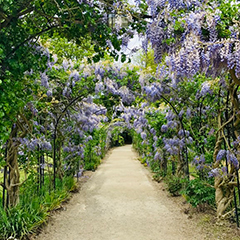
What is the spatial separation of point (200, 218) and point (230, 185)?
0.77 meters

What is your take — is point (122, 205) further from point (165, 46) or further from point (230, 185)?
point (165, 46)

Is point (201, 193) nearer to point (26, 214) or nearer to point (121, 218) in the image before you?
point (121, 218)

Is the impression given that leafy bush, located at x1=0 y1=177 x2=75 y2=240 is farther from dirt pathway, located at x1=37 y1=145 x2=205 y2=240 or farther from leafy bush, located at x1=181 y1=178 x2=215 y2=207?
leafy bush, located at x1=181 y1=178 x2=215 y2=207

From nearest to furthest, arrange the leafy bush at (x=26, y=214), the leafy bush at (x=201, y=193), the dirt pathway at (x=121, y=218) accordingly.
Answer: the leafy bush at (x=26, y=214), the dirt pathway at (x=121, y=218), the leafy bush at (x=201, y=193)

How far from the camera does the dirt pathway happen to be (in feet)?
12.0

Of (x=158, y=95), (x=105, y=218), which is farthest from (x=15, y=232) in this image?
(x=158, y=95)

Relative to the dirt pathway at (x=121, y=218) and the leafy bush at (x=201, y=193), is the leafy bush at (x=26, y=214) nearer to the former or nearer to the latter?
the dirt pathway at (x=121, y=218)

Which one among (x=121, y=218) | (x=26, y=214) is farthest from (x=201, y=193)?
(x=26, y=214)

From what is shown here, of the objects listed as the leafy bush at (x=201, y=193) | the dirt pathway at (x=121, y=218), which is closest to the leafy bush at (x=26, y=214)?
the dirt pathway at (x=121, y=218)

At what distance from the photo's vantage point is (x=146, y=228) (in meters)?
3.94

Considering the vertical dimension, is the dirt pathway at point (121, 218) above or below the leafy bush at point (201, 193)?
below

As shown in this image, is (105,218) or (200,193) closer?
(200,193)

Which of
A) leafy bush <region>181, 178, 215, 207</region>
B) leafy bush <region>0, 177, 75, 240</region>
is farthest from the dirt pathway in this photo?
leafy bush <region>181, 178, 215, 207</region>

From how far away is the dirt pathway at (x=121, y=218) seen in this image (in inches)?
144
